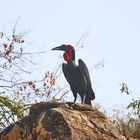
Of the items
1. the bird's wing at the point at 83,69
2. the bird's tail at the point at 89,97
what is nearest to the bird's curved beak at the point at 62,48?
the bird's wing at the point at 83,69

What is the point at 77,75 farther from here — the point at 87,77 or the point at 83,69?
the point at 87,77

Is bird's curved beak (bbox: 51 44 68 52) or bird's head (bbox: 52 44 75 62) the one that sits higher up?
bird's curved beak (bbox: 51 44 68 52)

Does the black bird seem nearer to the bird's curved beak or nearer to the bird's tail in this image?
the bird's tail

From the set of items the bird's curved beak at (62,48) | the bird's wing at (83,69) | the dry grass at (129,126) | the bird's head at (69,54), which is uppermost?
the bird's curved beak at (62,48)

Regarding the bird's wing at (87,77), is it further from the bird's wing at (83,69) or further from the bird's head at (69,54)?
the bird's head at (69,54)

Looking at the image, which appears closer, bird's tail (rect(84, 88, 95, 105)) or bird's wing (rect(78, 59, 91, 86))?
bird's tail (rect(84, 88, 95, 105))

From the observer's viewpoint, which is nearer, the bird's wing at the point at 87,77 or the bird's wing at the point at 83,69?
the bird's wing at the point at 87,77

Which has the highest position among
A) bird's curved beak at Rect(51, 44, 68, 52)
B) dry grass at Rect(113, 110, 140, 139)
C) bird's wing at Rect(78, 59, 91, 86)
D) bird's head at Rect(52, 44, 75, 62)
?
bird's curved beak at Rect(51, 44, 68, 52)

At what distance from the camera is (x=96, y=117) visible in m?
6.57

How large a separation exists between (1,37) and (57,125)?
13.9ft

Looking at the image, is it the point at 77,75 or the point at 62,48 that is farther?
the point at 62,48

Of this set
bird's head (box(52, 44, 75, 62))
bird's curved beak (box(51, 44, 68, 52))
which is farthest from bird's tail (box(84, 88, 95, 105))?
bird's curved beak (box(51, 44, 68, 52))

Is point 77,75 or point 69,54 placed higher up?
point 69,54

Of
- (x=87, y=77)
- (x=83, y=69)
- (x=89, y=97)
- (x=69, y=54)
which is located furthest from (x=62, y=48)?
(x=89, y=97)
